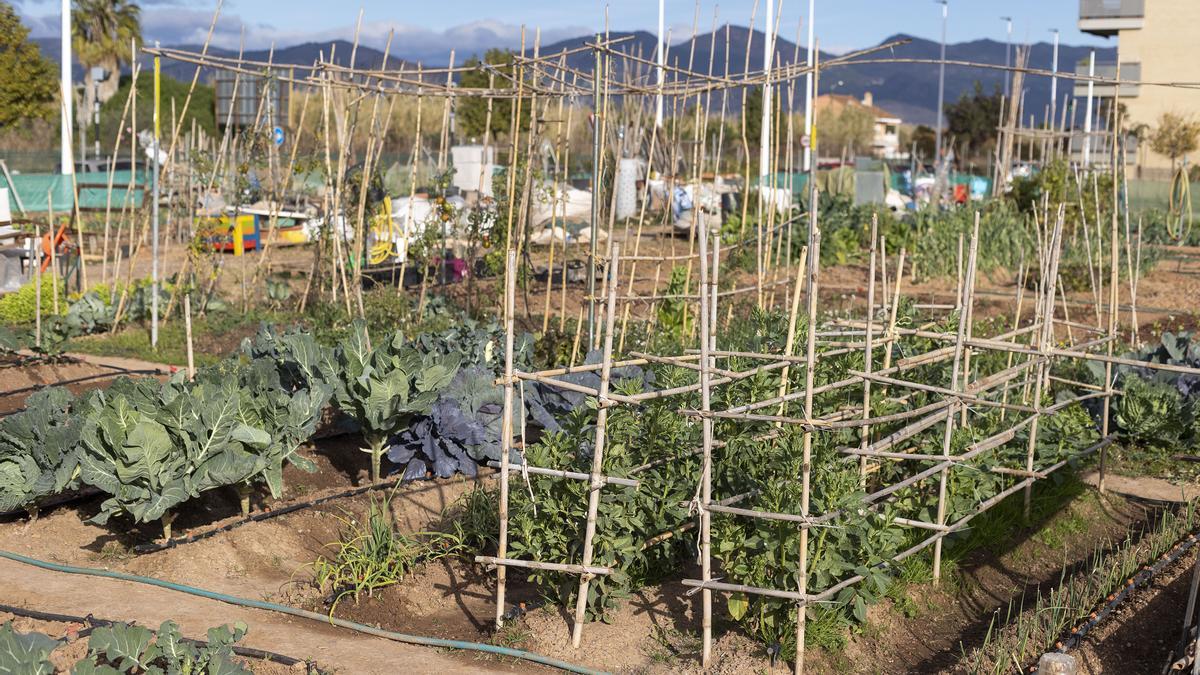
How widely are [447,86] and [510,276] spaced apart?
13.7 ft

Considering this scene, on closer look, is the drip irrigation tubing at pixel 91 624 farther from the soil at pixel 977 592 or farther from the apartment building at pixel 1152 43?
the apartment building at pixel 1152 43

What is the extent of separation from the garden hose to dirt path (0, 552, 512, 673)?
0.08ft

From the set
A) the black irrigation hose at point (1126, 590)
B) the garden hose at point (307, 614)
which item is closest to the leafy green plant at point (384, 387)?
the garden hose at point (307, 614)

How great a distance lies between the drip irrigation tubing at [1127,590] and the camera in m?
4.25

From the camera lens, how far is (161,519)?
16.9 ft

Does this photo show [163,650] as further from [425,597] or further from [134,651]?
[425,597]

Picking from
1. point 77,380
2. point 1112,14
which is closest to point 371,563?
point 77,380

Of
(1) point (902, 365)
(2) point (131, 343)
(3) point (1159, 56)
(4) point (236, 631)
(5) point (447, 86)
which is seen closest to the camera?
(4) point (236, 631)

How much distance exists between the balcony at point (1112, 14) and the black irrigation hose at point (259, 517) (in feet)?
104

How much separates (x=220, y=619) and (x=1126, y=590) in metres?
3.42

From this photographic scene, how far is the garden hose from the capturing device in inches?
160

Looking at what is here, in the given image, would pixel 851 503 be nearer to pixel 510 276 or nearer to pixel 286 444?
pixel 510 276

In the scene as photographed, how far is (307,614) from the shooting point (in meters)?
4.34

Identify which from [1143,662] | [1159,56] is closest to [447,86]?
[1143,662]
